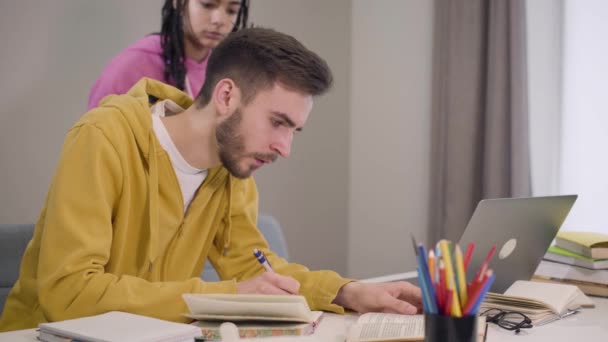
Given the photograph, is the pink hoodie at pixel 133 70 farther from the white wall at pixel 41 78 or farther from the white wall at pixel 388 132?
the white wall at pixel 388 132

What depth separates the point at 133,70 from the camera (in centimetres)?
218

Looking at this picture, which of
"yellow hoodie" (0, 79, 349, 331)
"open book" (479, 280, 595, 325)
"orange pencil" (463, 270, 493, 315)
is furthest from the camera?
"open book" (479, 280, 595, 325)

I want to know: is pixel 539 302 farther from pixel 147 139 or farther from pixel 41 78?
pixel 41 78

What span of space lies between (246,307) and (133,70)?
122cm

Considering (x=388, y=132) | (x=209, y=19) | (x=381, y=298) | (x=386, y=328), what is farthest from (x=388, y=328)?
(x=388, y=132)

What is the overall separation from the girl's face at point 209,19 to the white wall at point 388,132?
1.47 meters

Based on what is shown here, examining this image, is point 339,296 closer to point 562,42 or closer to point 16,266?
point 16,266

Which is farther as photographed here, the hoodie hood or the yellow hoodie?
the hoodie hood

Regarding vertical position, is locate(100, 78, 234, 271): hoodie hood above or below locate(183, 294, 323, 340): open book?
above

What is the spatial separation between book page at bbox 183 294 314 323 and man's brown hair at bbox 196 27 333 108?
1.70 ft

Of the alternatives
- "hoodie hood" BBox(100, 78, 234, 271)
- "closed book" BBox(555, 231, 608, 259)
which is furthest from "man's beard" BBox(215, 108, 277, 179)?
"closed book" BBox(555, 231, 608, 259)

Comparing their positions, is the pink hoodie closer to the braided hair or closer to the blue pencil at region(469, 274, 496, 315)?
the braided hair

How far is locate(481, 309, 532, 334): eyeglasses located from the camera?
1.26 meters

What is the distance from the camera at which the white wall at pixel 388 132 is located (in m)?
3.48
